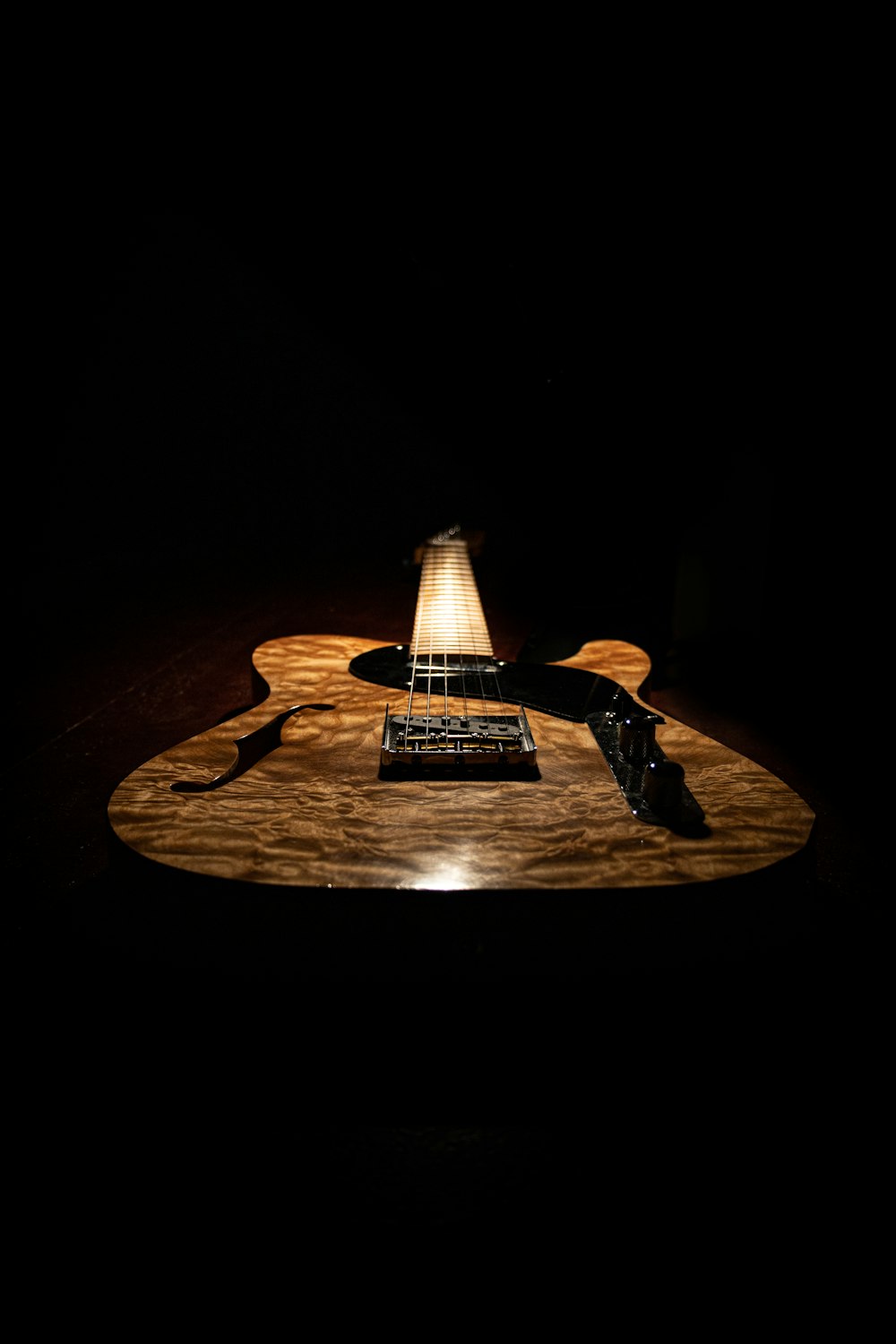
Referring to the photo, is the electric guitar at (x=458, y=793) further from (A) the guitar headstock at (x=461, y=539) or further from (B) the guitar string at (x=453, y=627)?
(A) the guitar headstock at (x=461, y=539)

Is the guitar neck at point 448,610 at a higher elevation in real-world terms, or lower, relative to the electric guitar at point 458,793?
higher

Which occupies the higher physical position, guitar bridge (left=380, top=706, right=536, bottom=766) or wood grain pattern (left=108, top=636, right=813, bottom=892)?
guitar bridge (left=380, top=706, right=536, bottom=766)

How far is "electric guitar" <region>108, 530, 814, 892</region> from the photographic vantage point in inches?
22.9

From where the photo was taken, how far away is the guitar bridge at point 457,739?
30.9 inches

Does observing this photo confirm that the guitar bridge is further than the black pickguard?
No

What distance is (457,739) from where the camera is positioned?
0.84 meters

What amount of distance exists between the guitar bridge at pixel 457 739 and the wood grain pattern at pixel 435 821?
0.08 ft

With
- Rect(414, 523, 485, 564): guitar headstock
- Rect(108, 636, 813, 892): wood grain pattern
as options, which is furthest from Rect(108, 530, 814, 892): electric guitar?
Rect(414, 523, 485, 564): guitar headstock

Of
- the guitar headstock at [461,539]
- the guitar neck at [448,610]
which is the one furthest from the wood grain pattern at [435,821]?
the guitar headstock at [461,539]

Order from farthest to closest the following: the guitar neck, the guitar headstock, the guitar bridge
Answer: the guitar headstock → the guitar neck → the guitar bridge

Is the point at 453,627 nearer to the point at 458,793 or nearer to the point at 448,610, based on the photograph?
the point at 448,610

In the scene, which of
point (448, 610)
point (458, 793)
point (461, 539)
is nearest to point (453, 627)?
point (448, 610)

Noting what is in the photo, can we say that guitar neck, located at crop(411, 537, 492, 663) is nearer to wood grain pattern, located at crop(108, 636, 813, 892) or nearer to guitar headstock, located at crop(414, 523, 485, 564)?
guitar headstock, located at crop(414, 523, 485, 564)

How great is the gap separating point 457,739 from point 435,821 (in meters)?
0.18
